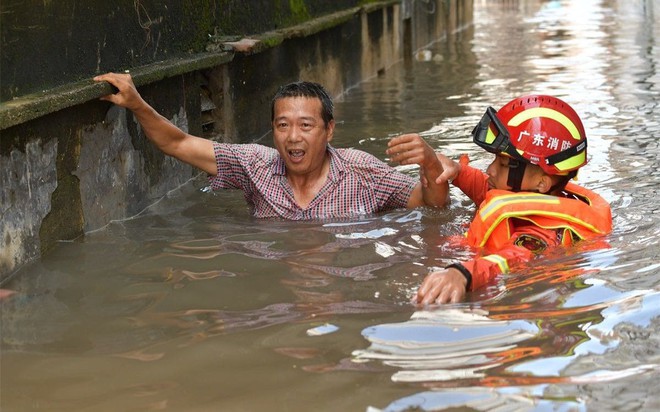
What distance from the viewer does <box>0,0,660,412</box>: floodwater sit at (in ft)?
11.4

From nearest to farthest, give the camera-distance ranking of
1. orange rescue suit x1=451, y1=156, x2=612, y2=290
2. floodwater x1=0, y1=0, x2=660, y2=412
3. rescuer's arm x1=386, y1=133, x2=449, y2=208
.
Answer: floodwater x1=0, y1=0, x2=660, y2=412
orange rescue suit x1=451, y1=156, x2=612, y2=290
rescuer's arm x1=386, y1=133, x2=449, y2=208

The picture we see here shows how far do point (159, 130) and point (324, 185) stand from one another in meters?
1.01

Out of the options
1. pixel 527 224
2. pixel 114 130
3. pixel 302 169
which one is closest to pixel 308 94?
pixel 302 169

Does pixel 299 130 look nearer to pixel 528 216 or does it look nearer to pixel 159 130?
pixel 159 130

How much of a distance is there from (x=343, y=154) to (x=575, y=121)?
1539 mm

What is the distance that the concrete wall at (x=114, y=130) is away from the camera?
16.8 ft

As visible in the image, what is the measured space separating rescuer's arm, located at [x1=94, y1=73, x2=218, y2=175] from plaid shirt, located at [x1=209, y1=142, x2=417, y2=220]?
83 mm

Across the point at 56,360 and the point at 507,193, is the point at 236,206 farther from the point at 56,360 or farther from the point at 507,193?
the point at 56,360

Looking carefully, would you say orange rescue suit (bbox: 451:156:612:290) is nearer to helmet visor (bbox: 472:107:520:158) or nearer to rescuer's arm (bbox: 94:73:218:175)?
helmet visor (bbox: 472:107:520:158)

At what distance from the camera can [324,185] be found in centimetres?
619

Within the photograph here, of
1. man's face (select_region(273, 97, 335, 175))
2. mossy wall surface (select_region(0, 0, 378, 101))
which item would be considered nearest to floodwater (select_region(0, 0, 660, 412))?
man's face (select_region(273, 97, 335, 175))

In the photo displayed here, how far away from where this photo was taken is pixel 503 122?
525 centimetres

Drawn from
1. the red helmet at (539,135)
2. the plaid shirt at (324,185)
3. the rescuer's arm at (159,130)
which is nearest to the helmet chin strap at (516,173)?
the red helmet at (539,135)

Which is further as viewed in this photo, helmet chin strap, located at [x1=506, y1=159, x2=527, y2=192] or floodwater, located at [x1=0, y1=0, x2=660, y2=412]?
helmet chin strap, located at [x1=506, y1=159, x2=527, y2=192]
